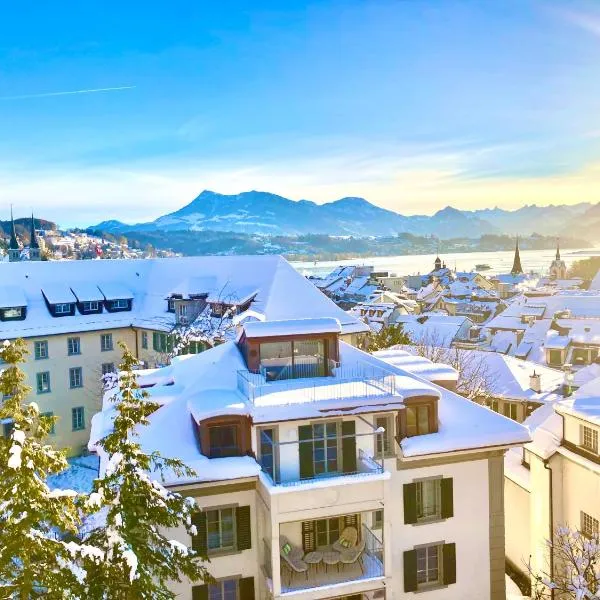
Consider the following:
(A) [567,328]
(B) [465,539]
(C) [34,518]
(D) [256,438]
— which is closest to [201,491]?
(D) [256,438]

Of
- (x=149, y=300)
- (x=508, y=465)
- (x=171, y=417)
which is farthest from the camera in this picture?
(x=149, y=300)

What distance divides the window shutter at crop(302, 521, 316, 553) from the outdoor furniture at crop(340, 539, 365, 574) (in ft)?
3.58

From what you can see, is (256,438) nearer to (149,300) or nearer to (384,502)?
(384,502)

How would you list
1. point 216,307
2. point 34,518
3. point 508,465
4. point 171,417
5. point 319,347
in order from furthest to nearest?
point 216,307
point 508,465
point 319,347
point 171,417
point 34,518

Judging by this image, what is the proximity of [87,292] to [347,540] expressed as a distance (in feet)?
110

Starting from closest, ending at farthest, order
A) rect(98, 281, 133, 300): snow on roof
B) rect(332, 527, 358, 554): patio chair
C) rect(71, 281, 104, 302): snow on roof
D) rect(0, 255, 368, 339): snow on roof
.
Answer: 1. rect(332, 527, 358, 554): patio chair
2. rect(0, 255, 368, 339): snow on roof
3. rect(71, 281, 104, 302): snow on roof
4. rect(98, 281, 133, 300): snow on roof

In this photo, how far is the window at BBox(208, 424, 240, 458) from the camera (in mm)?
18062

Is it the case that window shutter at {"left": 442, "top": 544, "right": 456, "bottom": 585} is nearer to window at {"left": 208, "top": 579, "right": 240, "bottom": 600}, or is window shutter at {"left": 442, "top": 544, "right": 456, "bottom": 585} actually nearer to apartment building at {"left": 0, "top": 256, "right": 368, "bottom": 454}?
window at {"left": 208, "top": 579, "right": 240, "bottom": 600}

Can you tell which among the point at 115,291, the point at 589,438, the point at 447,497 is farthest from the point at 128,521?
the point at 115,291

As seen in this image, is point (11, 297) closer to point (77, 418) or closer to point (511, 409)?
point (77, 418)

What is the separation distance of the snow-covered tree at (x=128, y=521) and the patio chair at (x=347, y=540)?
5969 millimetres

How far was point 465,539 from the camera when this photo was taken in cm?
1983

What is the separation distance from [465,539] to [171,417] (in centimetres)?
1012

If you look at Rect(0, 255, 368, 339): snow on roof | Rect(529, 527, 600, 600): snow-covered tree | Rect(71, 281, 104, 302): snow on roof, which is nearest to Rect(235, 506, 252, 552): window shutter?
Rect(529, 527, 600, 600): snow-covered tree
